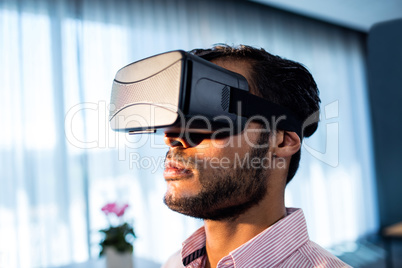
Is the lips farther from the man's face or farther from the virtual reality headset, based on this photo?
the virtual reality headset

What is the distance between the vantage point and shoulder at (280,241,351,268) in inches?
29.5

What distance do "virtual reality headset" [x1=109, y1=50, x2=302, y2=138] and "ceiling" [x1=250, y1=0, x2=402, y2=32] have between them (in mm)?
2750

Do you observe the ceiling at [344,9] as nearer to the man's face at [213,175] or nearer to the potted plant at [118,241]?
the potted plant at [118,241]

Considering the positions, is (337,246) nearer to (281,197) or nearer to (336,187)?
(336,187)

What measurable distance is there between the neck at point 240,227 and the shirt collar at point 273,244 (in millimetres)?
39

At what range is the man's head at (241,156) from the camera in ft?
2.57

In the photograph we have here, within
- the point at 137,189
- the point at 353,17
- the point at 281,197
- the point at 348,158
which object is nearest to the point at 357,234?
the point at 348,158

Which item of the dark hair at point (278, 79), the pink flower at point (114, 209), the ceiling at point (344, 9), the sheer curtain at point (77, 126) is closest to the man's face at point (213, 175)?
the dark hair at point (278, 79)

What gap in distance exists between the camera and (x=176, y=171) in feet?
2.62

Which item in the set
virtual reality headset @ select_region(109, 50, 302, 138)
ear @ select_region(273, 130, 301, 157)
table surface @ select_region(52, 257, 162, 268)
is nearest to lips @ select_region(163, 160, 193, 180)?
virtual reality headset @ select_region(109, 50, 302, 138)

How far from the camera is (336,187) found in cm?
388

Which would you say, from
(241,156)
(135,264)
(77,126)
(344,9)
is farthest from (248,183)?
(344,9)

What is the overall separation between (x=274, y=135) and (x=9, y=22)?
1.97 metres

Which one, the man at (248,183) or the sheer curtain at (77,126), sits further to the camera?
the sheer curtain at (77,126)
